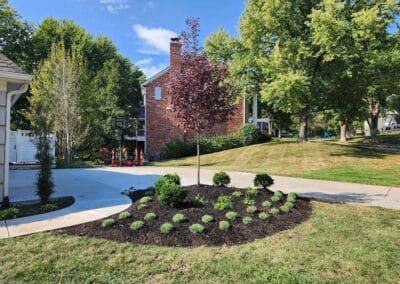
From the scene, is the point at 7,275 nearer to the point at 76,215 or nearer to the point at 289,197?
the point at 76,215

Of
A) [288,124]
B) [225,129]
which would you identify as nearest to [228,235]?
[225,129]

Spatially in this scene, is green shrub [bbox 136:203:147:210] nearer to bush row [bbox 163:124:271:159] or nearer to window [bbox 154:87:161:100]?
bush row [bbox 163:124:271:159]

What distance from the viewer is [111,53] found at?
31922 mm

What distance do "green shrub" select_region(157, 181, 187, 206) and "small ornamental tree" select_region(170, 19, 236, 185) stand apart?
69.9 inches

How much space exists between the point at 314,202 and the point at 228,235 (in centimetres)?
325

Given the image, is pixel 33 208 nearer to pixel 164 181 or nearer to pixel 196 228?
pixel 164 181

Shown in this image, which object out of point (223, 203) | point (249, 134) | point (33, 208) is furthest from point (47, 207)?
point (249, 134)

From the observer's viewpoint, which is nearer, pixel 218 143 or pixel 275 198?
pixel 275 198

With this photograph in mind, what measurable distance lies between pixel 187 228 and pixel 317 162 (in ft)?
40.1

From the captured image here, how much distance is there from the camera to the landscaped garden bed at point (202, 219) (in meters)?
4.49

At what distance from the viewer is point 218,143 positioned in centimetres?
2356

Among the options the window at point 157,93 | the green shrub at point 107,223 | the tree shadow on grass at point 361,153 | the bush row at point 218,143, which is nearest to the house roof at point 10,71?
the green shrub at point 107,223

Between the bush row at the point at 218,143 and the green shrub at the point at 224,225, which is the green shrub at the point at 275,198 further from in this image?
the bush row at the point at 218,143

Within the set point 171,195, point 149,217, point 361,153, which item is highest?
point 361,153
